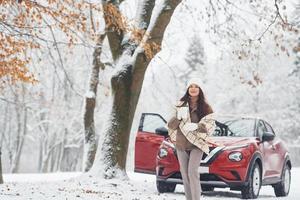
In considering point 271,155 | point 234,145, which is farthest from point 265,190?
point 234,145

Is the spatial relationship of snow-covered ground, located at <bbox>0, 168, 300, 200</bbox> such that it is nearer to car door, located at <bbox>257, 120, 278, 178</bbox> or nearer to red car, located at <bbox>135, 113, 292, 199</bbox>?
red car, located at <bbox>135, 113, 292, 199</bbox>

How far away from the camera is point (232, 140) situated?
39.7ft

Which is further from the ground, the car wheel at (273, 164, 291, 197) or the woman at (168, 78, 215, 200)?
the woman at (168, 78, 215, 200)

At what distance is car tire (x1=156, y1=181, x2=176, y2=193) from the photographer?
41.3 ft

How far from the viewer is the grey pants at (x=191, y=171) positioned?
859 cm

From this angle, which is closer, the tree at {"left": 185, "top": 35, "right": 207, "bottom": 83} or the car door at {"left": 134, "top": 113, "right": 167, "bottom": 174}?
the car door at {"left": 134, "top": 113, "right": 167, "bottom": 174}

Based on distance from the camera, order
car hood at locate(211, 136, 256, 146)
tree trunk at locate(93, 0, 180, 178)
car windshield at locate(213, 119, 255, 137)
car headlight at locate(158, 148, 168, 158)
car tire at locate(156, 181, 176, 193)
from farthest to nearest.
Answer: tree trunk at locate(93, 0, 180, 178), car windshield at locate(213, 119, 255, 137), car tire at locate(156, 181, 176, 193), car headlight at locate(158, 148, 168, 158), car hood at locate(211, 136, 256, 146)

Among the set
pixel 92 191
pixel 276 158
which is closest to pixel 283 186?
pixel 276 158

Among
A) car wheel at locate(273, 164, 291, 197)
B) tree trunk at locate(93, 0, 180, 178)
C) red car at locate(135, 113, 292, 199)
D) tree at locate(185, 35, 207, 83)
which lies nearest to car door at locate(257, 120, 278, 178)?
red car at locate(135, 113, 292, 199)

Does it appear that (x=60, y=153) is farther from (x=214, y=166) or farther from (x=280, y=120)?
(x=214, y=166)

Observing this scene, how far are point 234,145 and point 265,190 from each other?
12.8 ft

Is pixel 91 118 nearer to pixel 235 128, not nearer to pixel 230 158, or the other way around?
pixel 235 128

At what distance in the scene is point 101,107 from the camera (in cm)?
4834

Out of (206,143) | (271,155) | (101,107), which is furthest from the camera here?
(101,107)
